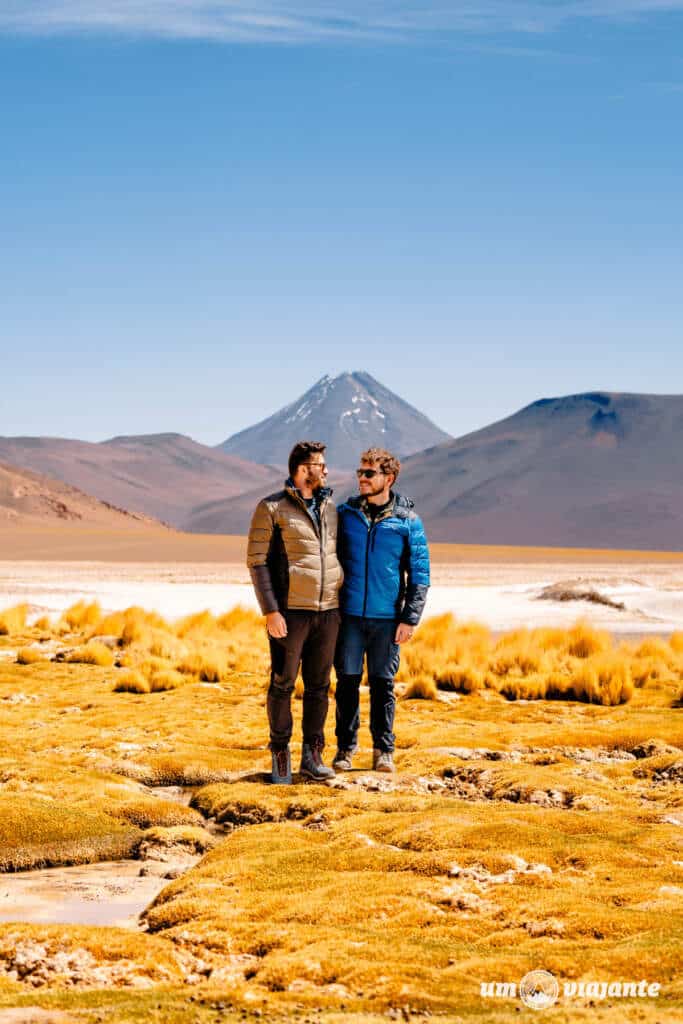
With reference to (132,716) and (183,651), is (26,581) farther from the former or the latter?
(132,716)

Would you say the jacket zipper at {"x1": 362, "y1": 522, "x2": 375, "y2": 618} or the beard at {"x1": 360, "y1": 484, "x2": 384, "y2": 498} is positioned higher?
the beard at {"x1": 360, "y1": 484, "x2": 384, "y2": 498}

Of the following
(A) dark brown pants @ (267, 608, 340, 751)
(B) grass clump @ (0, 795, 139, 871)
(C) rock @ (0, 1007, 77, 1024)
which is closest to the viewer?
(C) rock @ (0, 1007, 77, 1024)

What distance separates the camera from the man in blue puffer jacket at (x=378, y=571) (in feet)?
30.0

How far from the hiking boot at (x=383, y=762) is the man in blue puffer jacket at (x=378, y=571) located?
1.99 ft

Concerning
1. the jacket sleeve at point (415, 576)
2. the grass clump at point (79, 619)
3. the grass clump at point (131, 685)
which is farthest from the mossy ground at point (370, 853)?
the grass clump at point (79, 619)

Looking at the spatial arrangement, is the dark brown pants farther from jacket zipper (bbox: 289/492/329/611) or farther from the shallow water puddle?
the shallow water puddle

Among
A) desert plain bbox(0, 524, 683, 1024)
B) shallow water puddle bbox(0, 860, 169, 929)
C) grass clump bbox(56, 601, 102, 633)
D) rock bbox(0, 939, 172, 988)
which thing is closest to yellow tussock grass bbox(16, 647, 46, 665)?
desert plain bbox(0, 524, 683, 1024)

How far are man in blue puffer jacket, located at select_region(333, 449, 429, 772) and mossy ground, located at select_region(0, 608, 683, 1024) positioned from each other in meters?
0.95

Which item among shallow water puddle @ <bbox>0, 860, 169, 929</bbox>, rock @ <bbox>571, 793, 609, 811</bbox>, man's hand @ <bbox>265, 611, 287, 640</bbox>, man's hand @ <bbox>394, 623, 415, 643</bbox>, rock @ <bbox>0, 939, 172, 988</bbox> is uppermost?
man's hand @ <bbox>265, 611, 287, 640</bbox>

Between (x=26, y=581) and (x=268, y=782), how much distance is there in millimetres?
34396

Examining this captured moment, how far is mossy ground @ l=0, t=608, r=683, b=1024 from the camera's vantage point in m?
4.77

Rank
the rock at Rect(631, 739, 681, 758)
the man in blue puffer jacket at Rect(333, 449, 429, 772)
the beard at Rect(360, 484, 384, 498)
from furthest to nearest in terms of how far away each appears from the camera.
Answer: the rock at Rect(631, 739, 681, 758) < the man in blue puffer jacket at Rect(333, 449, 429, 772) < the beard at Rect(360, 484, 384, 498)

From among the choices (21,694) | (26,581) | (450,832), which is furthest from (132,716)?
(26,581)

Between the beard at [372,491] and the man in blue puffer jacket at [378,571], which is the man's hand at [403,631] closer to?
the man in blue puffer jacket at [378,571]
